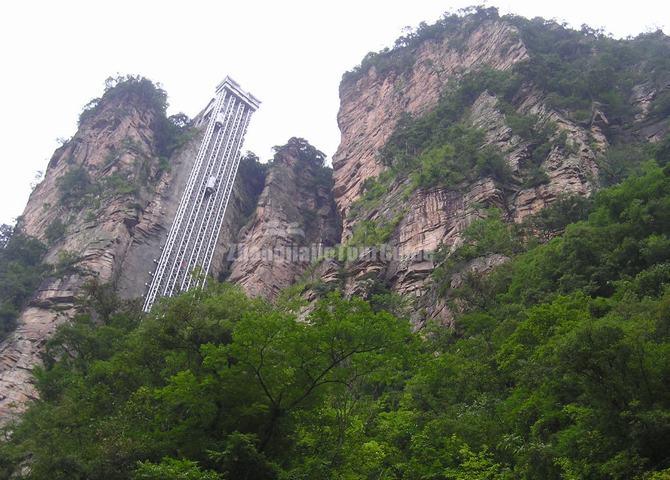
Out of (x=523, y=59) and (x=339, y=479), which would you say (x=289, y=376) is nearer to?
(x=339, y=479)

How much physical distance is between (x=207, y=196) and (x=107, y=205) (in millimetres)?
6694

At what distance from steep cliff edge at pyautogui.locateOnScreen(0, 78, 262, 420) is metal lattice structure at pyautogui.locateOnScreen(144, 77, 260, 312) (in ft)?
2.56

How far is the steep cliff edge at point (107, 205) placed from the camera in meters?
28.8

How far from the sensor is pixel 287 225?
41.9 meters

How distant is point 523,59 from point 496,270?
21106 mm

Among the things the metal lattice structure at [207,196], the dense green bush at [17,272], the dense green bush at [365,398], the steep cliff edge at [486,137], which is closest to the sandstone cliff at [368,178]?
the steep cliff edge at [486,137]

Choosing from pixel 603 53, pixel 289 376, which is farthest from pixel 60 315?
pixel 603 53

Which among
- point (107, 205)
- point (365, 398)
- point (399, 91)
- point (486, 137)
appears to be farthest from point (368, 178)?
point (365, 398)

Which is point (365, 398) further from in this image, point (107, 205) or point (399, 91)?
point (399, 91)

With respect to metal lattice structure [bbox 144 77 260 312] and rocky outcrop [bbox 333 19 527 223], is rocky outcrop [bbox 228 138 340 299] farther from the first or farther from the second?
rocky outcrop [bbox 333 19 527 223]

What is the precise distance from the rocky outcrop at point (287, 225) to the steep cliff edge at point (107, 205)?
2118 mm

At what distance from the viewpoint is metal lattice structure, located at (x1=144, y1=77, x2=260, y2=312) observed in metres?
34.9

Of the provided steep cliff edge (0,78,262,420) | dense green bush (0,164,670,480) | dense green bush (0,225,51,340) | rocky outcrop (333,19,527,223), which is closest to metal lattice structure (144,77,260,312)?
steep cliff edge (0,78,262,420)

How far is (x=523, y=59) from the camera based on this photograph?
37.9 metres
